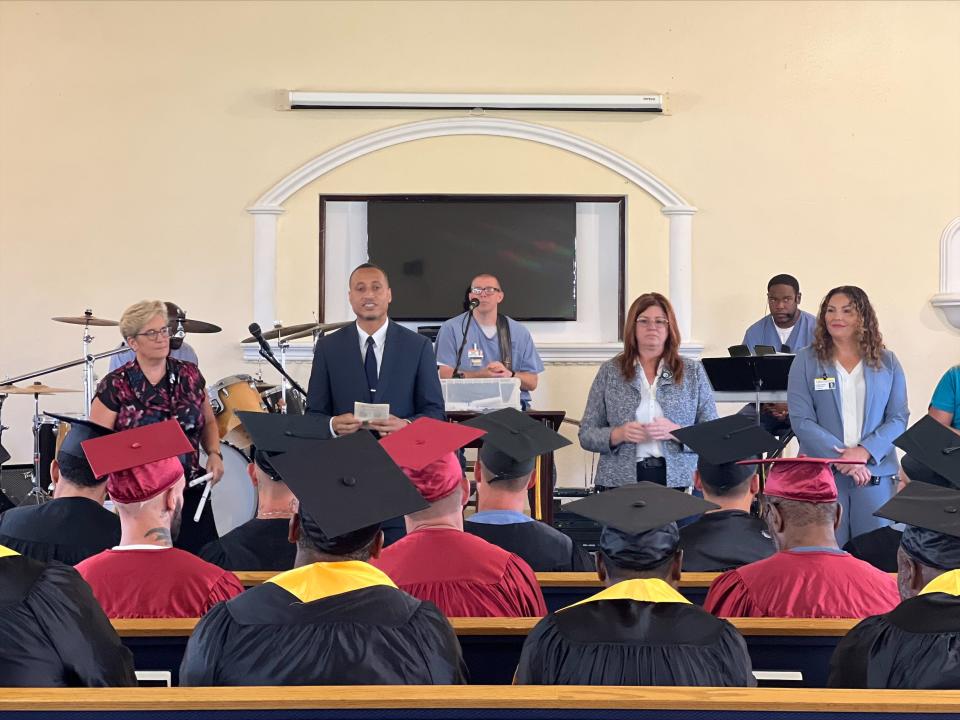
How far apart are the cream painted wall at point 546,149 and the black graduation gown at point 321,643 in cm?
694

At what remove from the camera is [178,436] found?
3.70 meters

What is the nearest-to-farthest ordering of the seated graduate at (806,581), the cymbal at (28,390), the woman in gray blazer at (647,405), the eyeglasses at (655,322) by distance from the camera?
1. the seated graduate at (806,581)
2. the woman in gray blazer at (647,405)
3. the eyeglasses at (655,322)
4. the cymbal at (28,390)

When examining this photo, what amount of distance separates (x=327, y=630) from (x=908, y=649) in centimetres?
112

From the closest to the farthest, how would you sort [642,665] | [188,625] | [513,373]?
[642,665] → [188,625] → [513,373]

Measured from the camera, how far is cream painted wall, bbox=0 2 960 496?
9.12 meters

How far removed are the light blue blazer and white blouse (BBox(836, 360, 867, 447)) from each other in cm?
2

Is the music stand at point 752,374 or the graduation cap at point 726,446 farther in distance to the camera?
the music stand at point 752,374

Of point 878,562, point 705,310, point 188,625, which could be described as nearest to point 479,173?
point 705,310

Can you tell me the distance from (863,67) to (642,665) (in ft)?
26.5

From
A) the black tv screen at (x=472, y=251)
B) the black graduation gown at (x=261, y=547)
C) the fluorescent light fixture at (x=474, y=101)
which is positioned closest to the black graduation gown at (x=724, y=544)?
the black graduation gown at (x=261, y=547)

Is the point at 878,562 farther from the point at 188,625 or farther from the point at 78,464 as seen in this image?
the point at 78,464

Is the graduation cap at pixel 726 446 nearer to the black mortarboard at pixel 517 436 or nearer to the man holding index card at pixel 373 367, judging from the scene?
the black mortarboard at pixel 517 436

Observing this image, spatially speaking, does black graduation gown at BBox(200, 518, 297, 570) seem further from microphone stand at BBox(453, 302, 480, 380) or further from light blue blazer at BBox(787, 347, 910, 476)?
microphone stand at BBox(453, 302, 480, 380)

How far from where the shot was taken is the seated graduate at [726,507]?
153 inches
